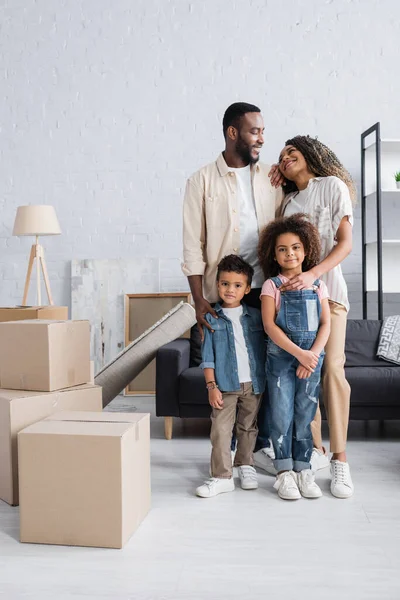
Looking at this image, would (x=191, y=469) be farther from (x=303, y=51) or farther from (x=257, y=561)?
(x=303, y=51)

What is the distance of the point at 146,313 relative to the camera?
4.42m

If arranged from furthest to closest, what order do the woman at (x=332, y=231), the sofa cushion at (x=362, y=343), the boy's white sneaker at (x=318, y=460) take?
1. the sofa cushion at (x=362, y=343)
2. the boy's white sneaker at (x=318, y=460)
3. the woman at (x=332, y=231)

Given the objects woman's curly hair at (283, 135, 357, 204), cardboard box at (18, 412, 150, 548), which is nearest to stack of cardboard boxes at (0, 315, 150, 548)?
cardboard box at (18, 412, 150, 548)

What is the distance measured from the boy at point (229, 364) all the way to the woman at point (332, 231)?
0.28 meters

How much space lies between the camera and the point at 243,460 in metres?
2.54

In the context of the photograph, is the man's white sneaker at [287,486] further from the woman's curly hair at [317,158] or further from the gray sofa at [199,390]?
the woman's curly hair at [317,158]

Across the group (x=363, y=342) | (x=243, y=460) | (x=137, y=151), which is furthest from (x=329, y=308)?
(x=137, y=151)

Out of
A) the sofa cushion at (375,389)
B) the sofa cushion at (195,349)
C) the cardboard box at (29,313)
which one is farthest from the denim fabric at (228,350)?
the sofa cushion at (195,349)

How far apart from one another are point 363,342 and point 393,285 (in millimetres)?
732

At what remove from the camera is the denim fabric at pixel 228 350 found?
2434 mm

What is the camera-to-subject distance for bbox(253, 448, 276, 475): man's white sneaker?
269cm

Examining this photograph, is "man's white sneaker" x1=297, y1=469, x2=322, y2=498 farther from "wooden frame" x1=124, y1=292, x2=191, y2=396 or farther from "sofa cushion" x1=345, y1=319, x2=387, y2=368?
"wooden frame" x1=124, y1=292, x2=191, y2=396

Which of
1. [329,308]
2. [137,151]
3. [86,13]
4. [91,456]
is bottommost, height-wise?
[91,456]

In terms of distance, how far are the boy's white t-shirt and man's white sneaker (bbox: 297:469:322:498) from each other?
41 cm
